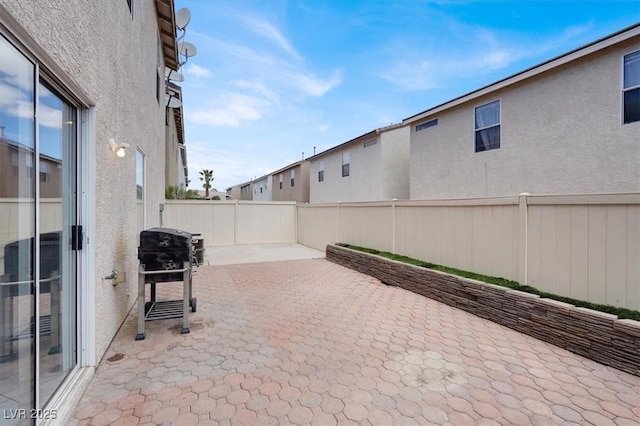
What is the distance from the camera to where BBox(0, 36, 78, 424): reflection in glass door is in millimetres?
1770

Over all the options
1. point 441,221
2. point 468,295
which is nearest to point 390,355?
point 468,295

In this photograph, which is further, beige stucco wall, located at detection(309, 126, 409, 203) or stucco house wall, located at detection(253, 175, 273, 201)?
stucco house wall, located at detection(253, 175, 273, 201)

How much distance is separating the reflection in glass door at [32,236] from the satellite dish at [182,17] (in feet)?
29.1

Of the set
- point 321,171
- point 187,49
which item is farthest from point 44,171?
point 321,171

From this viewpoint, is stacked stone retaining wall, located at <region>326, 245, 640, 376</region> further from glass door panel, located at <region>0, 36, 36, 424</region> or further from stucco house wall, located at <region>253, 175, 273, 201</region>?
stucco house wall, located at <region>253, 175, 273, 201</region>

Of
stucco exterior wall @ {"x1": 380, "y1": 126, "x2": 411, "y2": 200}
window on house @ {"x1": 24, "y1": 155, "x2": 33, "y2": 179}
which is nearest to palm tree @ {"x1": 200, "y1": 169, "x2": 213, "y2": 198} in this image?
stucco exterior wall @ {"x1": 380, "y1": 126, "x2": 411, "y2": 200}

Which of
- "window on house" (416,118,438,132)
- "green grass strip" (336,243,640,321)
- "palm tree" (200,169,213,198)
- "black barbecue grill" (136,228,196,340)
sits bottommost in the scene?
"green grass strip" (336,243,640,321)

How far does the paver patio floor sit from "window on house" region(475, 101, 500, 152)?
630 cm

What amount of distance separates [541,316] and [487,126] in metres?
7.05

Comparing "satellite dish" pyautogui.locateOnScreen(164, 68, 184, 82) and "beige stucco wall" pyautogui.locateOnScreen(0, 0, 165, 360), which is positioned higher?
"satellite dish" pyautogui.locateOnScreen(164, 68, 184, 82)

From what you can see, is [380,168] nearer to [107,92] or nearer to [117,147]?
[117,147]

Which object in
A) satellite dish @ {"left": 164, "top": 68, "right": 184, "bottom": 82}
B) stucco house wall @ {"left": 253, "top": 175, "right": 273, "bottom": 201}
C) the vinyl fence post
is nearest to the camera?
the vinyl fence post

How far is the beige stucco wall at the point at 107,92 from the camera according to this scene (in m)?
2.17

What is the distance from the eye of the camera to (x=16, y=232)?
1861 millimetres
